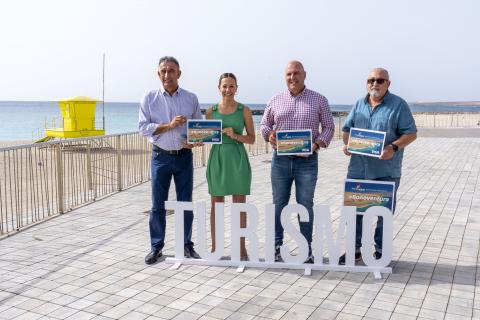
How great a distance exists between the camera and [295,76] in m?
4.29

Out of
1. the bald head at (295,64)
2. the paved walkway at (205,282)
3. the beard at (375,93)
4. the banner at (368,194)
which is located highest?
the bald head at (295,64)

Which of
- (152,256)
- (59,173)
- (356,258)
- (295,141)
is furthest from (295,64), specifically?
(59,173)

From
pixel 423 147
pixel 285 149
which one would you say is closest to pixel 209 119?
pixel 285 149

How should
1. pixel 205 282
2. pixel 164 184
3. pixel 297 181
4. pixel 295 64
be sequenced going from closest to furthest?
1. pixel 205 282
2. pixel 295 64
3. pixel 297 181
4. pixel 164 184

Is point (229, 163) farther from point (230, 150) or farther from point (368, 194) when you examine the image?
point (368, 194)

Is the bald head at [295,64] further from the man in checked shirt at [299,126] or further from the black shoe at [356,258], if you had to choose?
the black shoe at [356,258]

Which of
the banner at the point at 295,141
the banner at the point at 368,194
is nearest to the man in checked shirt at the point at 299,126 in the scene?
the banner at the point at 295,141

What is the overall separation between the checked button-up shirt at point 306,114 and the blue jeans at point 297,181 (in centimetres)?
21

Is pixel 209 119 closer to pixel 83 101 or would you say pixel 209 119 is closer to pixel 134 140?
pixel 134 140

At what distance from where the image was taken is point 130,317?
3438 millimetres

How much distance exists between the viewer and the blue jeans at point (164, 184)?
457 cm

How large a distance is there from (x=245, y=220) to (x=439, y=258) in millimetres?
2081

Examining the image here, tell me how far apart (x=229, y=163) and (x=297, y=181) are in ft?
2.23

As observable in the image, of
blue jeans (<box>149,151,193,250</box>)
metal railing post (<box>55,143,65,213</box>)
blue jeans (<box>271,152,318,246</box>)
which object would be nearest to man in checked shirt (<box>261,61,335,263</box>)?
blue jeans (<box>271,152,318,246</box>)
